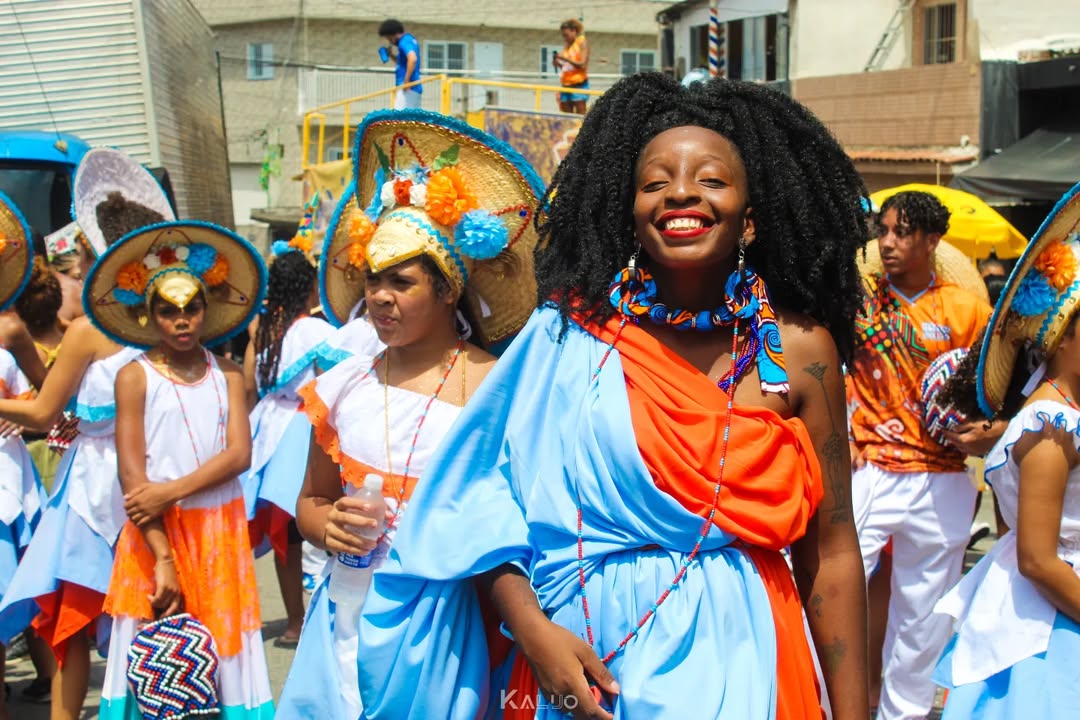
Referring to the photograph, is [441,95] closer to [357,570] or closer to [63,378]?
[63,378]

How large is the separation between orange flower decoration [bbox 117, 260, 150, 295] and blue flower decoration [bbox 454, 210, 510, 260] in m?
1.91

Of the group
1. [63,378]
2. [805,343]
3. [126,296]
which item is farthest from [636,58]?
[805,343]

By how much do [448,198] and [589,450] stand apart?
3.95ft

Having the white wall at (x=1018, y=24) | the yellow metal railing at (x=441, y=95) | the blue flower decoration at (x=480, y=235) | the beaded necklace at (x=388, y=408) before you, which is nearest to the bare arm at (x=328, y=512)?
the beaded necklace at (x=388, y=408)

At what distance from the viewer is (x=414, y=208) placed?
3.47 m

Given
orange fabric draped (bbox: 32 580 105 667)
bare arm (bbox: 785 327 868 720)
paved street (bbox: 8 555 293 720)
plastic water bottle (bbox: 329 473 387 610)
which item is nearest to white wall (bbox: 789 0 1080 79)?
paved street (bbox: 8 555 293 720)

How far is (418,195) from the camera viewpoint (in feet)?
11.3

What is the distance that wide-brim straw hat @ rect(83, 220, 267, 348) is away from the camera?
15.6 feet

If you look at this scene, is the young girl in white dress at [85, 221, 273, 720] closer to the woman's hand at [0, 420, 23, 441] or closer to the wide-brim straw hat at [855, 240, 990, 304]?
the woman's hand at [0, 420, 23, 441]

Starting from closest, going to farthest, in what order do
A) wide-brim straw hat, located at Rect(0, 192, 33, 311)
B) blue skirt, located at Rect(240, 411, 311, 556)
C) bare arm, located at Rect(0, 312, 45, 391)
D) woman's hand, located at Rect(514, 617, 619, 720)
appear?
woman's hand, located at Rect(514, 617, 619, 720) → bare arm, located at Rect(0, 312, 45, 391) → wide-brim straw hat, located at Rect(0, 192, 33, 311) → blue skirt, located at Rect(240, 411, 311, 556)

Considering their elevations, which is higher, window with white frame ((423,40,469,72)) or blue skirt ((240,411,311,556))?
window with white frame ((423,40,469,72))

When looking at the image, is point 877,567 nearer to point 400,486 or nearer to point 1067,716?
point 1067,716

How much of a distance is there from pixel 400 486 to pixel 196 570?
5.62ft

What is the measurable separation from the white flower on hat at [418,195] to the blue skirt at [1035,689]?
199cm
